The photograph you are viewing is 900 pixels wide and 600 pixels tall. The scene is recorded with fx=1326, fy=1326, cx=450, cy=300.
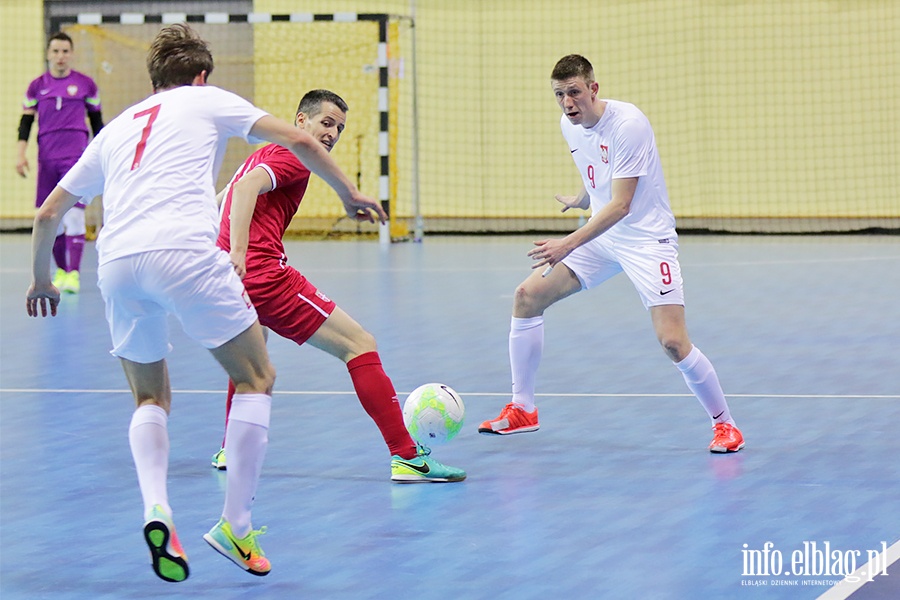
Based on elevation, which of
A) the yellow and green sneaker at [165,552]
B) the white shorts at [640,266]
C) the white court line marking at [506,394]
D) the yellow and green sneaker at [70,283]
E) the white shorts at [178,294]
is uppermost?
the white shorts at [178,294]

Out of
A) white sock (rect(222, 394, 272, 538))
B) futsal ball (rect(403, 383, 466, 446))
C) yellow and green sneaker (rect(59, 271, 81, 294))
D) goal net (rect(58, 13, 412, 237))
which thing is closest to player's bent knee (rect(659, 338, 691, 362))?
futsal ball (rect(403, 383, 466, 446))

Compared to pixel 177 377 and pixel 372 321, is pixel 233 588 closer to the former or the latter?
pixel 177 377

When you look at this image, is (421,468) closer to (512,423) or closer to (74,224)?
(512,423)

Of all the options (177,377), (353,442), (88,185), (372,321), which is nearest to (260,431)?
(88,185)

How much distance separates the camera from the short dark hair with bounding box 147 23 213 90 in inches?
150

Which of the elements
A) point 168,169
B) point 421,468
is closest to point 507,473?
point 421,468

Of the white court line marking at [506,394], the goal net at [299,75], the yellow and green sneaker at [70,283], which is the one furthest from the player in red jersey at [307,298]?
the goal net at [299,75]

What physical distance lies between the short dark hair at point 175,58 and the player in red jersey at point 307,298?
902mm

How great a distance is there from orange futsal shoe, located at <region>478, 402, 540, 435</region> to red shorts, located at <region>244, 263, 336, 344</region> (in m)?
1.26

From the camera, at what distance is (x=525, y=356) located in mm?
6004

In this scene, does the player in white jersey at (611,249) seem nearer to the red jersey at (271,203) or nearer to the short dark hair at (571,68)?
the short dark hair at (571,68)

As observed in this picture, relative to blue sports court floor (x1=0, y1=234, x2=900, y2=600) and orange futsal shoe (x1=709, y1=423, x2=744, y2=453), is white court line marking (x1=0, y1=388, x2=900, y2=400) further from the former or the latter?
orange futsal shoe (x1=709, y1=423, x2=744, y2=453)

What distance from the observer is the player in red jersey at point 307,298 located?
4863 millimetres

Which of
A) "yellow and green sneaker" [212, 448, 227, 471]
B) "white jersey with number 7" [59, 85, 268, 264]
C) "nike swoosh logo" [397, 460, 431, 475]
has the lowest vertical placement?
"yellow and green sneaker" [212, 448, 227, 471]
